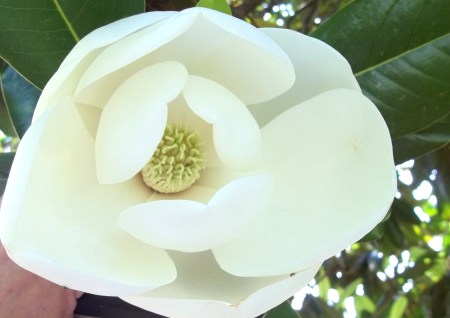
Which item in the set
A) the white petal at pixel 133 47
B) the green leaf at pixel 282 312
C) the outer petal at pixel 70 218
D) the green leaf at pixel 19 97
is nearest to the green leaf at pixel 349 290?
the green leaf at pixel 282 312

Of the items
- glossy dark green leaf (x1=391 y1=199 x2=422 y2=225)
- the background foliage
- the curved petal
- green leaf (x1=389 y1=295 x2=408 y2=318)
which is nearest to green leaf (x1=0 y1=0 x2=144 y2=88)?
the background foliage

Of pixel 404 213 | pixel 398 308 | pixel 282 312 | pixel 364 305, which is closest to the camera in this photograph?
pixel 282 312

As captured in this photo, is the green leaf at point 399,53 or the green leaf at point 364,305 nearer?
the green leaf at point 399,53

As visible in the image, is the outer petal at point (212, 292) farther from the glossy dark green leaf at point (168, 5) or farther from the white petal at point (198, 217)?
the glossy dark green leaf at point (168, 5)

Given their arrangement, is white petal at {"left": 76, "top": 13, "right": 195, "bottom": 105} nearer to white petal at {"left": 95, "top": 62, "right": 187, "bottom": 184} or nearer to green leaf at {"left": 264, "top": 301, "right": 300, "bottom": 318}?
white petal at {"left": 95, "top": 62, "right": 187, "bottom": 184}

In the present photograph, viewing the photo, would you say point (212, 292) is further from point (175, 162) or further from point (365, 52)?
point (365, 52)

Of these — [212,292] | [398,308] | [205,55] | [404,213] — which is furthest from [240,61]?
[398,308]
